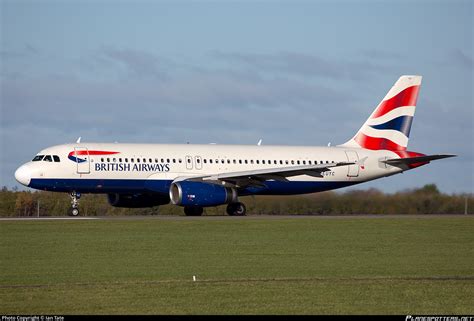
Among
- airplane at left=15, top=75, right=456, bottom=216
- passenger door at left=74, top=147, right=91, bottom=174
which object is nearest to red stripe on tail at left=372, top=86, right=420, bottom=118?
airplane at left=15, top=75, right=456, bottom=216

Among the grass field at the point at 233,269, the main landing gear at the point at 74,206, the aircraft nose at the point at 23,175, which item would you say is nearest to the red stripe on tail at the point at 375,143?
the grass field at the point at 233,269

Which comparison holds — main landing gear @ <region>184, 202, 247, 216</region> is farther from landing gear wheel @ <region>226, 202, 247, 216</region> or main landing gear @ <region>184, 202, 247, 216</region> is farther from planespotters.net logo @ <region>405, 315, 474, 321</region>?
planespotters.net logo @ <region>405, 315, 474, 321</region>

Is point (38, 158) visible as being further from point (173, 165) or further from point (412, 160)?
point (412, 160)

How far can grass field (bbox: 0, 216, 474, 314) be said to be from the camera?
16.9 metres

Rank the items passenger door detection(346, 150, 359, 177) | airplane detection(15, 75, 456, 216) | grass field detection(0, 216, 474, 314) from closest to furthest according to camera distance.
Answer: grass field detection(0, 216, 474, 314)
airplane detection(15, 75, 456, 216)
passenger door detection(346, 150, 359, 177)

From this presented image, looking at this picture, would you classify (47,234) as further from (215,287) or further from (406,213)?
(406,213)

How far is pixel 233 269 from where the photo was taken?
2216 centimetres

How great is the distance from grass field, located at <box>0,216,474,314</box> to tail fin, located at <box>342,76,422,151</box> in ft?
50.0

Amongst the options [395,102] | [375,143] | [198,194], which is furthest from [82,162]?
[395,102]

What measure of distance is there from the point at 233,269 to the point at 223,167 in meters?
25.4

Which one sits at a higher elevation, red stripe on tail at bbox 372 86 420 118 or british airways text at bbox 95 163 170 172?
red stripe on tail at bbox 372 86 420 118

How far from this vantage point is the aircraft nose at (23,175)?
143 feet

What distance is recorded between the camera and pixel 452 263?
78.4 feet

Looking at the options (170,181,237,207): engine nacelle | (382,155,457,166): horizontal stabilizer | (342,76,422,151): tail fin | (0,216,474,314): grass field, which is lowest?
(0,216,474,314): grass field
